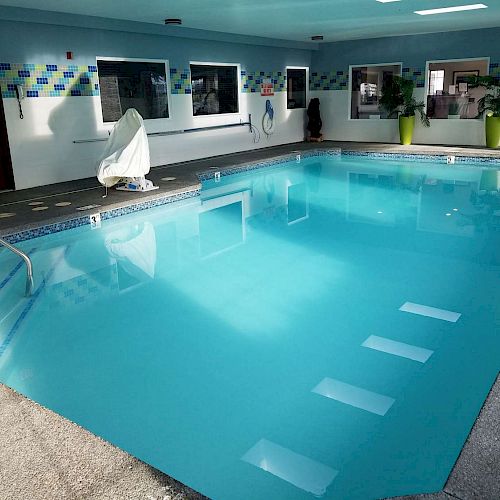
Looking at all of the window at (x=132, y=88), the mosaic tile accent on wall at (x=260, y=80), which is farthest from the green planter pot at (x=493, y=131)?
the window at (x=132, y=88)

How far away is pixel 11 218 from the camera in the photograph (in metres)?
5.70

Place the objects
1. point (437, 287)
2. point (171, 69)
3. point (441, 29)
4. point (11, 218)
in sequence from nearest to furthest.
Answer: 1. point (437, 287)
2. point (11, 218)
3. point (171, 69)
4. point (441, 29)

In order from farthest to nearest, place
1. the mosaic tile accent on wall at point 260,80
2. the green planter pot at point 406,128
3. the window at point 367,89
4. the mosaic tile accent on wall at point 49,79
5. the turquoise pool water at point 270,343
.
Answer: the window at point 367,89 < the green planter pot at point 406,128 < the mosaic tile accent on wall at point 260,80 < the mosaic tile accent on wall at point 49,79 < the turquoise pool water at point 270,343

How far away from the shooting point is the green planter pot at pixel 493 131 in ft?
34.1

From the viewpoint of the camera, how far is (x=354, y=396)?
2832mm

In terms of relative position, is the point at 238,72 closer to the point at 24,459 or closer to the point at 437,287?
the point at 437,287

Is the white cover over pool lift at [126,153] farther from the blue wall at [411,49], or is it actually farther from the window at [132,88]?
the blue wall at [411,49]

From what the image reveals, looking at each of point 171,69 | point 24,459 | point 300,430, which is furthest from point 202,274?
point 171,69

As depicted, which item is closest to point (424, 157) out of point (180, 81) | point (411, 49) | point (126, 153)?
point (411, 49)

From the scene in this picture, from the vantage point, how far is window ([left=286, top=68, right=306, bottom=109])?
41.0 ft

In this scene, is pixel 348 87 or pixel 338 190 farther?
pixel 348 87

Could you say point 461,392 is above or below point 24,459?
below

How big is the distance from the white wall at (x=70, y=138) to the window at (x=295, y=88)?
2737 millimetres

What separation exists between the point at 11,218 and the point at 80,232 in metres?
0.73
